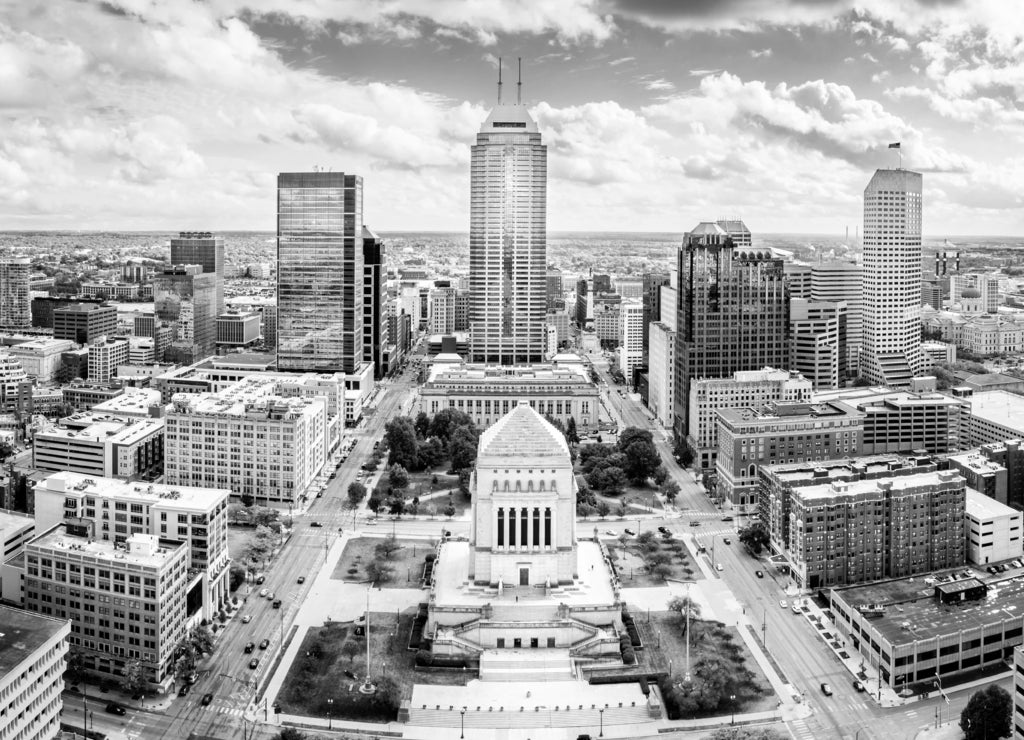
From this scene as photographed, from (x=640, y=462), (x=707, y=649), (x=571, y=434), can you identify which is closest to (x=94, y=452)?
(x=571, y=434)

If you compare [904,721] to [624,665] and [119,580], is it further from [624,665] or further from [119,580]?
[119,580]

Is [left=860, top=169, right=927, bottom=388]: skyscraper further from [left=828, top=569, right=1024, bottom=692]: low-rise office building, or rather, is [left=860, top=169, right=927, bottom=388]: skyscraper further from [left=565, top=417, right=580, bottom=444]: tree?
[left=828, top=569, right=1024, bottom=692]: low-rise office building

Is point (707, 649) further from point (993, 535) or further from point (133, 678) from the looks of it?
point (133, 678)

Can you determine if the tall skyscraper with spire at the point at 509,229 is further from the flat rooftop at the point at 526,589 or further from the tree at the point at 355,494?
the flat rooftop at the point at 526,589

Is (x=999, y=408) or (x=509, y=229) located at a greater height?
(x=509, y=229)

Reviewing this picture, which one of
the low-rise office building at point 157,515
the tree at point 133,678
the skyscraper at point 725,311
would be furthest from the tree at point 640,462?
the tree at point 133,678

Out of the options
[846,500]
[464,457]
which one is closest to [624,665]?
[846,500]
